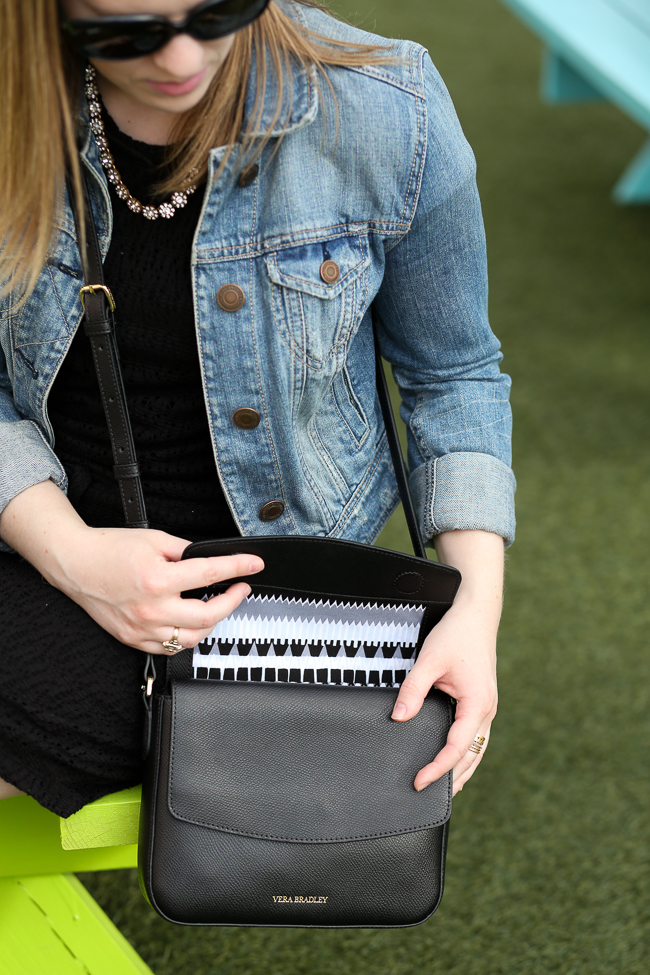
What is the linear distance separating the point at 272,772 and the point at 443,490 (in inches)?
12.9

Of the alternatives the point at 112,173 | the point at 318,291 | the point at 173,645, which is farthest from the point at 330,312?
the point at 173,645

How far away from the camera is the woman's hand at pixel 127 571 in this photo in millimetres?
809

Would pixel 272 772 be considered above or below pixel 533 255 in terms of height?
above

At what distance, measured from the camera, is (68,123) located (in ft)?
2.68

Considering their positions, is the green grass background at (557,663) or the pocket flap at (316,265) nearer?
the pocket flap at (316,265)

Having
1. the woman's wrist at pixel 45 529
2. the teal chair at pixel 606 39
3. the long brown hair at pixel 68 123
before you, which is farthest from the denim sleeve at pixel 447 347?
the teal chair at pixel 606 39

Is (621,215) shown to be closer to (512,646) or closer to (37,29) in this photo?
(512,646)

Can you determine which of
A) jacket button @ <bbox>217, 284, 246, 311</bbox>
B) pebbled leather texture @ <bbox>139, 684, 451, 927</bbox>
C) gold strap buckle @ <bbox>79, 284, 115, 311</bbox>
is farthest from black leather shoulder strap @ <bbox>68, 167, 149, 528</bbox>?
pebbled leather texture @ <bbox>139, 684, 451, 927</bbox>

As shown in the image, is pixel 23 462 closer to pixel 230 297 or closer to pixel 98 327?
pixel 98 327

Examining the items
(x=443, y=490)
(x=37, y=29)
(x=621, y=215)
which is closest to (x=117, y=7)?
(x=37, y=29)

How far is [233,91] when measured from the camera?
85cm

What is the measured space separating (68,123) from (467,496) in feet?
1.65

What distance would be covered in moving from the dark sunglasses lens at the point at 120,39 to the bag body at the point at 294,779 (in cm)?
39

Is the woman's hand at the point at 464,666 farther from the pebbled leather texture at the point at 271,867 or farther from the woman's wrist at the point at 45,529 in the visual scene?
the woman's wrist at the point at 45,529
